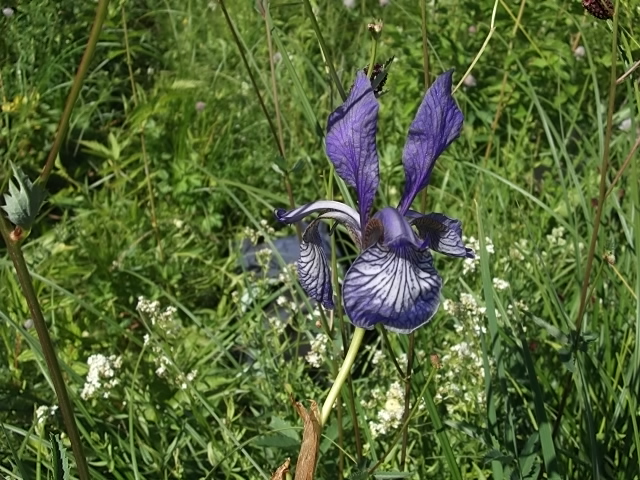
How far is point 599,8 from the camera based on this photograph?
3.26 ft

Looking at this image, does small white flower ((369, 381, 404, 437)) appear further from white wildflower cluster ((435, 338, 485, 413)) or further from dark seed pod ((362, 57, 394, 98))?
dark seed pod ((362, 57, 394, 98))

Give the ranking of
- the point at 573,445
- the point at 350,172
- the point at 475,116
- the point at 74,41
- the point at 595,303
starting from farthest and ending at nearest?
the point at 74,41 < the point at 475,116 < the point at 595,303 < the point at 573,445 < the point at 350,172

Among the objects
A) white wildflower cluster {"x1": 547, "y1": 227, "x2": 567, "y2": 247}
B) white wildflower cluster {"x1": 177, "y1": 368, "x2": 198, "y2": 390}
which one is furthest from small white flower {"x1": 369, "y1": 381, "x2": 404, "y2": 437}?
white wildflower cluster {"x1": 547, "y1": 227, "x2": 567, "y2": 247}

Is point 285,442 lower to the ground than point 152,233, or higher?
higher

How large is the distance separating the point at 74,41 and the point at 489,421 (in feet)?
6.94

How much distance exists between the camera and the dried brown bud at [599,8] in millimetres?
983

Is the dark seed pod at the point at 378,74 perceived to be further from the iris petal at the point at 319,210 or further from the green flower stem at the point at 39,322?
the green flower stem at the point at 39,322

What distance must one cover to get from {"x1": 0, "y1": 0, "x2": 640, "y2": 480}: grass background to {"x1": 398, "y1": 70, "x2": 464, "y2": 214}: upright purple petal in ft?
0.80

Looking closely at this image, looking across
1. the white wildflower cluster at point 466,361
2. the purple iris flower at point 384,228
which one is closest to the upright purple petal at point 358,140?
the purple iris flower at point 384,228

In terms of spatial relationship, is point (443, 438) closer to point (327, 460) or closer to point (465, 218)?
point (327, 460)

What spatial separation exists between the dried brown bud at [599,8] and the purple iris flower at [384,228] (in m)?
0.33

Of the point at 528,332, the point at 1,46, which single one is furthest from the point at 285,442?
the point at 1,46

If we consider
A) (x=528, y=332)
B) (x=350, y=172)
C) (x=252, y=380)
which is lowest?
(x=252, y=380)

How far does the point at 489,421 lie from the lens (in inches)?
45.1
